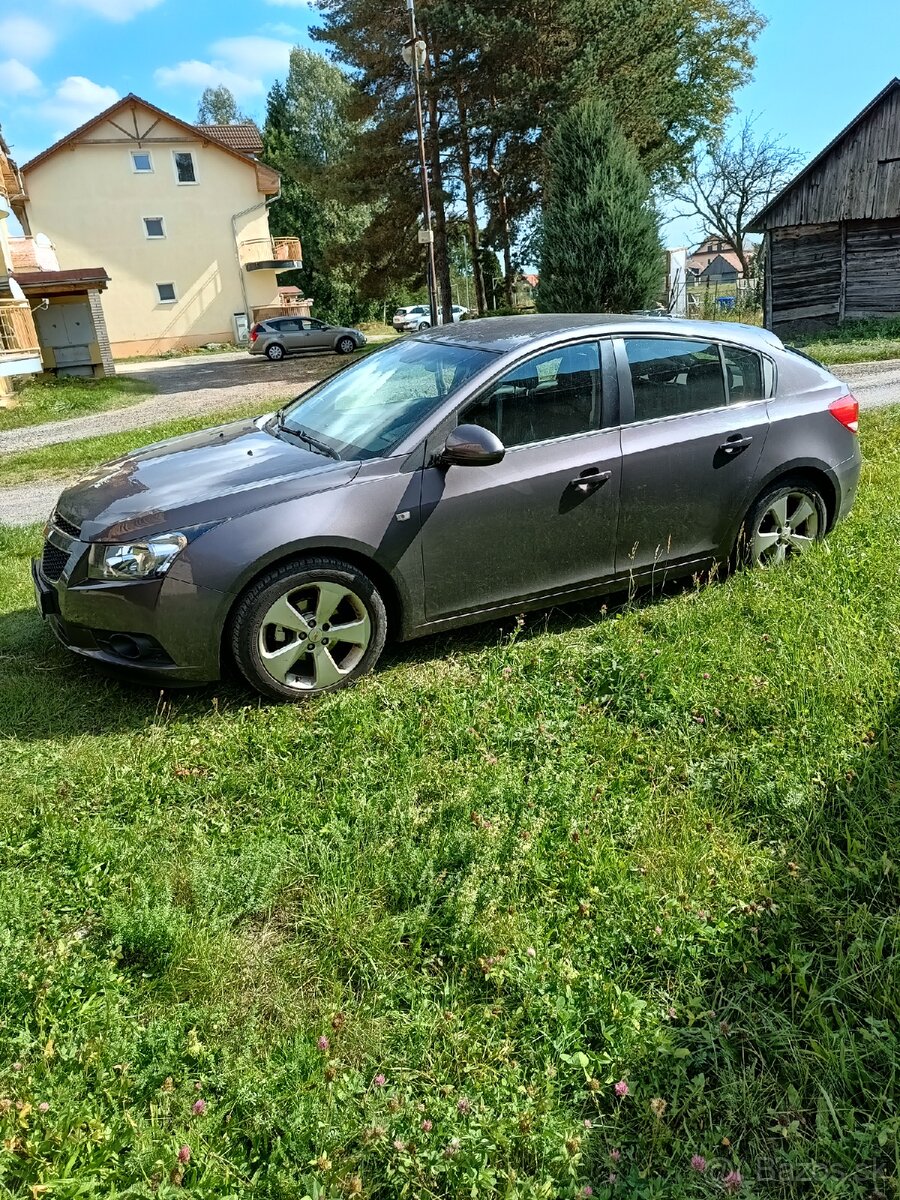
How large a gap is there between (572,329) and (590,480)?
2.72 feet

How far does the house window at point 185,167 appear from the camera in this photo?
1523 inches

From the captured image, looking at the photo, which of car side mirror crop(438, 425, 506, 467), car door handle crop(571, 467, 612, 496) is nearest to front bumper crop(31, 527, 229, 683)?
car side mirror crop(438, 425, 506, 467)

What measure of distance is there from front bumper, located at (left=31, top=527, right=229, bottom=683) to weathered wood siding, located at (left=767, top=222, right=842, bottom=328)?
24984mm

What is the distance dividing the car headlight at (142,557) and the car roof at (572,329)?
1.89 m

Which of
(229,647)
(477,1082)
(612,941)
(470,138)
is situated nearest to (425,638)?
(229,647)

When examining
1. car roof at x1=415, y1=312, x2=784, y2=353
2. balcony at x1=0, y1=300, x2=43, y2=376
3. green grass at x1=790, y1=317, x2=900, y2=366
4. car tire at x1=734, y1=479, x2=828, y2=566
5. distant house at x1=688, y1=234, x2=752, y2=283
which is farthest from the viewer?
A: distant house at x1=688, y1=234, x2=752, y2=283

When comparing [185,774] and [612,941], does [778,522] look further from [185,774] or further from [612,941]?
[185,774]

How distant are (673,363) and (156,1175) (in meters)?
4.23

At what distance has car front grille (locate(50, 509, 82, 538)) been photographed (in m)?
3.99

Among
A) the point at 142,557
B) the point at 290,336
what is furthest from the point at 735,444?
the point at 290,336

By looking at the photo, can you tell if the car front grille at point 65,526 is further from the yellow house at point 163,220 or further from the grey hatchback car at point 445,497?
the yellow house at point 163,220

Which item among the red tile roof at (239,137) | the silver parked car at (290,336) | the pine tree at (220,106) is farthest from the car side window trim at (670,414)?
the pine tree at (220,106)

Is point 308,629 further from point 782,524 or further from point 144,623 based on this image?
point 782,524

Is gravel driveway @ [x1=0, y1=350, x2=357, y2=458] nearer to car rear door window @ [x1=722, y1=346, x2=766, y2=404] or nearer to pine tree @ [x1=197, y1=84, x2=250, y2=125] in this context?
car rear door window @ [x1=722, y1=346, x2=766, y2=404]
